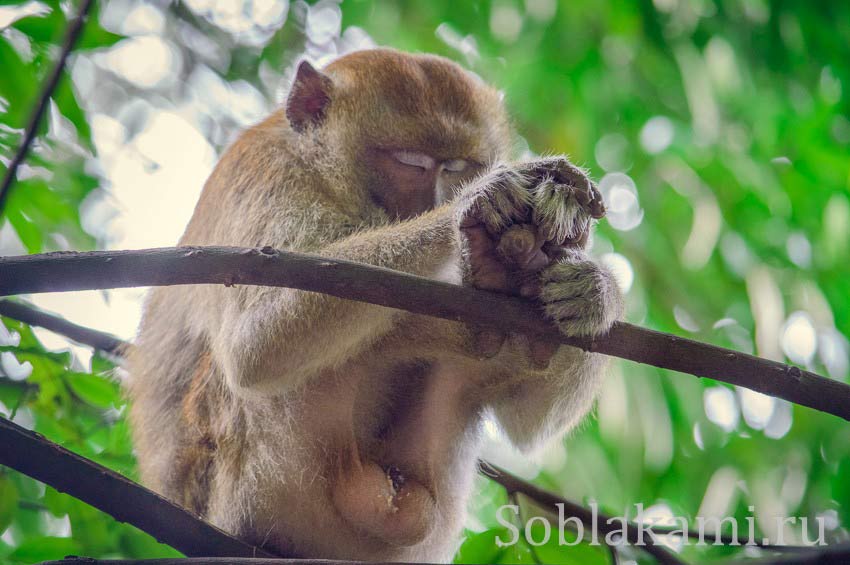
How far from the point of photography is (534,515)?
361cm

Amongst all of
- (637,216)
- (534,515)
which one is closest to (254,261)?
(534,515)

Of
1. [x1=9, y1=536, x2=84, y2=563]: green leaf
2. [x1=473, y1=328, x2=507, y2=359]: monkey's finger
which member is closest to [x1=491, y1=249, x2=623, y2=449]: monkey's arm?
[x1=473, y1=328, x2=507, y2=359]: monkey's finger

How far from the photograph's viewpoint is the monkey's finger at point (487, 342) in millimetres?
2801

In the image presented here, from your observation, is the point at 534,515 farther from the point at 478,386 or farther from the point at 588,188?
the point at 588,188

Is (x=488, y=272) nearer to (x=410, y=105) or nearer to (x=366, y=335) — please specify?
(x=366, y=335)

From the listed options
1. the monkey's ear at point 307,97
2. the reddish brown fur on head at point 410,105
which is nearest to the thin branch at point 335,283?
the reddish brown fur on head at point 410,105

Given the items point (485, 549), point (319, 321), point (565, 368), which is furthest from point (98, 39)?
point (485, 549)

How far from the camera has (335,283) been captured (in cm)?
207

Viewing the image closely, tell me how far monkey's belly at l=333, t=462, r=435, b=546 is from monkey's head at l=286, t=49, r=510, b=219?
106cm

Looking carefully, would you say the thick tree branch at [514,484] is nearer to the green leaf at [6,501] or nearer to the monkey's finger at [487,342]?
the green leaf at [6,501]

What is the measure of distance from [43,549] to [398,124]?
7.05 feet

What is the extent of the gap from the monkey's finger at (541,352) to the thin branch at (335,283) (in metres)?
0.59

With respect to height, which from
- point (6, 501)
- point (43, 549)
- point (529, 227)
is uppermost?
point (529, 227)

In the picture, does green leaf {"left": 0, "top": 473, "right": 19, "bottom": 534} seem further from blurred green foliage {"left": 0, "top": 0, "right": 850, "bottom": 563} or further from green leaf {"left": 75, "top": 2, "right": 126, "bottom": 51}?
blurred green foliage {"left": 0, "top": 0, "right": 850, "bottom": 563}
